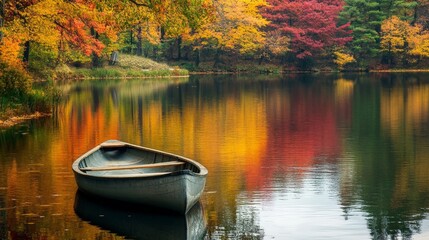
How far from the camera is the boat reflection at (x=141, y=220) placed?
14.1 meters

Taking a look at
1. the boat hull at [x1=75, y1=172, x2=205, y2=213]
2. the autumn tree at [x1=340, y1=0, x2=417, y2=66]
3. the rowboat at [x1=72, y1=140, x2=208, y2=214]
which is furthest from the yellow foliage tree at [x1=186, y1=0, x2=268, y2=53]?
the boat hull at [x1=75, y1=172, x2=205, y2=213]

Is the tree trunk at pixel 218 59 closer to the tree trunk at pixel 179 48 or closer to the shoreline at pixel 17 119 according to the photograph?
the tree trunk at pixel 179 48

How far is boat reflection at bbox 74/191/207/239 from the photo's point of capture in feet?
46.4

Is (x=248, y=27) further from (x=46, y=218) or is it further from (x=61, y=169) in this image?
(x=46, y=218)

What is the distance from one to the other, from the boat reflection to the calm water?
0.08 feet

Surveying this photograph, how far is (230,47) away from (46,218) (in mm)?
71379

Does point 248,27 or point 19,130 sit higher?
point 248,27

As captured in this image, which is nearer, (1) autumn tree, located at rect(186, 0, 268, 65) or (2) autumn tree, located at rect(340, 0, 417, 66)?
(1) autumn tree, located at rect(186, 0, 268, 65)

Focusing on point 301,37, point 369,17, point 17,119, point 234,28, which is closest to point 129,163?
point 17,119

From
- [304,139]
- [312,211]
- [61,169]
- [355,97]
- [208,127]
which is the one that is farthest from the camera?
[355,97]

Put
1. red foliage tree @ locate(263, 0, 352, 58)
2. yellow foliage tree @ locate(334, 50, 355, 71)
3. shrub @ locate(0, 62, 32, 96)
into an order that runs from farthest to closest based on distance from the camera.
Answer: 1. yellow foliage tree @ locate(334, 50, 355, 71)
2. red foliage tree @ locate(263, 0, 352, 58)
3. shrub @ locate(0, 62, 32, 96)

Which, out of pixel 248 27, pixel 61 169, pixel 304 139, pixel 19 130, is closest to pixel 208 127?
pixel 304 139

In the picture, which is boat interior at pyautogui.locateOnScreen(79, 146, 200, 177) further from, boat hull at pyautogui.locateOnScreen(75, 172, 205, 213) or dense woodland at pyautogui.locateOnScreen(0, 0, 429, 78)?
dense woodland at pyautogui.locateOnScreen(0, 0, 429, 78)

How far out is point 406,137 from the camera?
91.1 ft
